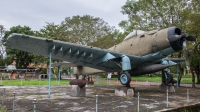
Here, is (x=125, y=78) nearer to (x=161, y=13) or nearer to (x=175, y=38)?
(x=175, y=38)

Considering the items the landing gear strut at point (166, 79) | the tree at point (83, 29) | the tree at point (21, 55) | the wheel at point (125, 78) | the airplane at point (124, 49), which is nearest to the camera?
the airplane at point (124, 49)

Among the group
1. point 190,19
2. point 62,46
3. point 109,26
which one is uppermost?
point 109,26

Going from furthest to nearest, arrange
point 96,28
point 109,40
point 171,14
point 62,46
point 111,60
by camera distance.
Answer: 1. point 96,28
2. point 109,40
3. point 171,14
4. point 111,60
5. point 62,46

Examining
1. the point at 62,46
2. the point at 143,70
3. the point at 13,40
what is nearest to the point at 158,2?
the point at 143,70

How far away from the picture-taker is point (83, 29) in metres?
42.6

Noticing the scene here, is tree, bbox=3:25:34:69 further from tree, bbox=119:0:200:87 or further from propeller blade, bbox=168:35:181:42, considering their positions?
propeller blade, bbox=168:35:181:42

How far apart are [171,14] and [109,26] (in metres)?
27.1

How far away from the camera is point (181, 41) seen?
11.6 m

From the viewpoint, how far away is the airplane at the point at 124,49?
10.7 meters

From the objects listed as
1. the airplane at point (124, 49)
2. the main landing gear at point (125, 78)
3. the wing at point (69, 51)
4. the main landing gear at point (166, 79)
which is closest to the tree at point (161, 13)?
the main landing gear at point (166, 79)

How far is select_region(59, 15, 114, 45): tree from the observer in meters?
41.5

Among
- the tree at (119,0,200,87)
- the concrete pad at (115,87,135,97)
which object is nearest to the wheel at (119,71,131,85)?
the concrete pad at (115,87,135,97)

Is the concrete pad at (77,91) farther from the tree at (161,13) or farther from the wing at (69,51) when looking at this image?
the tree at (161,13)

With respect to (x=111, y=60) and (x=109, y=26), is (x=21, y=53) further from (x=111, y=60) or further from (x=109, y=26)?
(x=111, y=60)
